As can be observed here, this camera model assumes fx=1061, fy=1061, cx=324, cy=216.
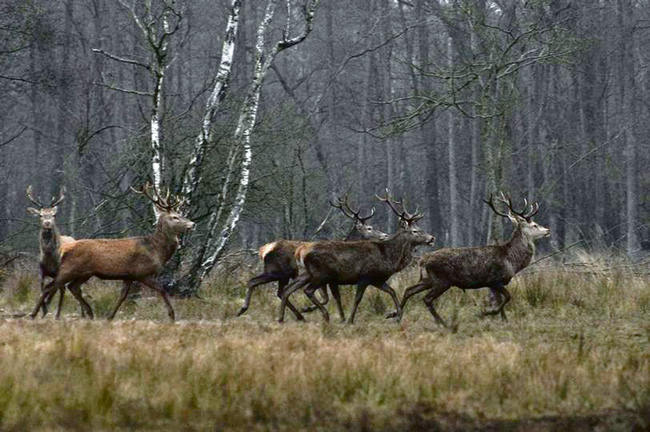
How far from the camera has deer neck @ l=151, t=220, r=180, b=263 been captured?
43.4ft

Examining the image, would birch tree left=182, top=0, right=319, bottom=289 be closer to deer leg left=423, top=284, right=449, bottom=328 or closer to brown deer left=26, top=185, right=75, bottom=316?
brown deer left=26, top=185, right=75, bottom=316

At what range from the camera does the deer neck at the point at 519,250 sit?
1349cm

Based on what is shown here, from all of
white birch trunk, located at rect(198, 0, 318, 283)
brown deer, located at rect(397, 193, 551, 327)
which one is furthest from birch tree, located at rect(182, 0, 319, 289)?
brown deer, located at rect(397, 193, 551, 327)

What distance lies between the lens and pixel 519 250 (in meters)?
13.7

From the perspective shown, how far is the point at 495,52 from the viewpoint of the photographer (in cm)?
1736

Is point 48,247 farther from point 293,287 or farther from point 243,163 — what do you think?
point 243,163

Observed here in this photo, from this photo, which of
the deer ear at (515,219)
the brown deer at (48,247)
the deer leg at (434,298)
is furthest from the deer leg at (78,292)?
the deer ear at (515,219)

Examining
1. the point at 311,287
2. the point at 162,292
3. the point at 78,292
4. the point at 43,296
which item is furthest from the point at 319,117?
the point at 43,296

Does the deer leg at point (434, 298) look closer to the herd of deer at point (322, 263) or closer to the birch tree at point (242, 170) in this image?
the herd of deer at point (322, 263)

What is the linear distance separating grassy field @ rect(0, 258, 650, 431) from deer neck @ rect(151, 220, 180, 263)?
94.6 inches

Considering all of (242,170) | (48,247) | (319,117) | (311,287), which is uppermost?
(319,117)

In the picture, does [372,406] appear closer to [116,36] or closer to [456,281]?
[456,281]

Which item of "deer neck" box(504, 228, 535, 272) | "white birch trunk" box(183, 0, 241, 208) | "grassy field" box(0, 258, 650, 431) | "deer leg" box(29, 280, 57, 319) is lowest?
"grassy field" box(0, 258, 650, 431)

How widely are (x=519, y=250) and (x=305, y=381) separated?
6.86m
